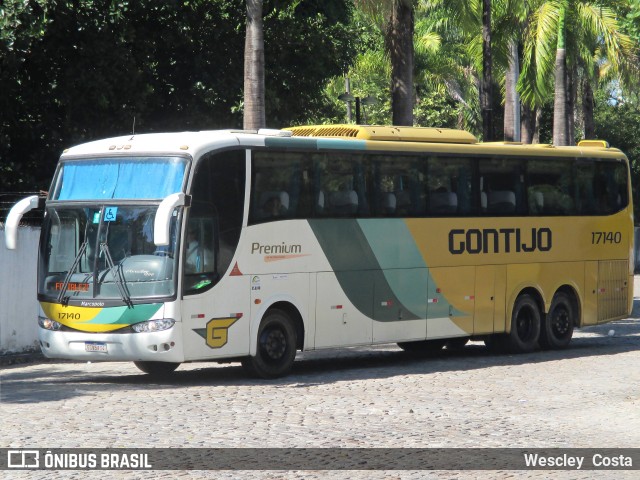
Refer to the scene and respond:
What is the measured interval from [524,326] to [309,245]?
5.99 m

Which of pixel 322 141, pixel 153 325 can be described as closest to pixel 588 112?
pixel 322 141

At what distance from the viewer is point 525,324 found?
886 inches

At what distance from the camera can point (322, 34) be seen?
31.1 metres

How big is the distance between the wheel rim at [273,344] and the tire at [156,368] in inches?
66.5

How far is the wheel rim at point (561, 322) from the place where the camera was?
907 inches

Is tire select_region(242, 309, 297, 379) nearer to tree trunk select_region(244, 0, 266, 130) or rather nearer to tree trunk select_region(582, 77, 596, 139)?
tree trunk select_region(244, 0, 266, 130)

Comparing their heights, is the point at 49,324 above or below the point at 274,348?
above

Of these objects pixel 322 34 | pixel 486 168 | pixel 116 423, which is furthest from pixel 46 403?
pixel 322 34

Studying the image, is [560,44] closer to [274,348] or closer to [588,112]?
[588,112]

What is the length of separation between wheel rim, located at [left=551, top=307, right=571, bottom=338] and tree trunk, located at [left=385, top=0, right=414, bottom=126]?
5.54m

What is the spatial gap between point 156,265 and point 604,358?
8603mm

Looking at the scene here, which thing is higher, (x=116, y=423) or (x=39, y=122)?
(x=39, y=122)

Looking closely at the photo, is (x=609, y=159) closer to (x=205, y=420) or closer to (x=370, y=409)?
(x=370, y=409)

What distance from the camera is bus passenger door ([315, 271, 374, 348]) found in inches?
723
